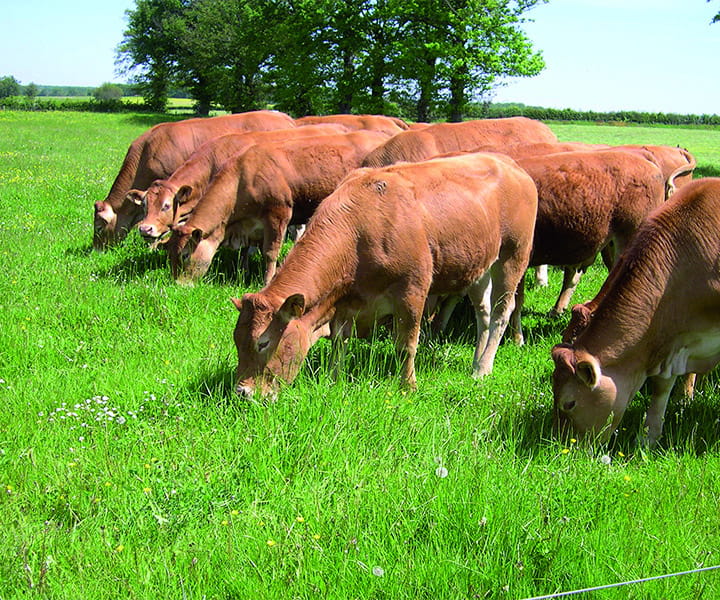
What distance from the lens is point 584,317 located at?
542 cm

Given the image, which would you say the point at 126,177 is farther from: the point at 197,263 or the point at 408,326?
the point at 408,326

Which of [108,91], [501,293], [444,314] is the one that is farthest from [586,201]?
[108,91]

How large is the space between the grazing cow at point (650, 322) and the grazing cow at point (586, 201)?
9.40ft

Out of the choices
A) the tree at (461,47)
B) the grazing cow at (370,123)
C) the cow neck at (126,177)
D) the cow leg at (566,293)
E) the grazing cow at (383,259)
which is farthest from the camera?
the tree at (461,47)

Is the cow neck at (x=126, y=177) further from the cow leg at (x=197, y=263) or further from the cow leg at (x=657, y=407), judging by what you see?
the cow leg at (x=657, y=407)

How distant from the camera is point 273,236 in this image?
33.8ft

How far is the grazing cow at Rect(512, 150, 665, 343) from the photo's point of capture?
27.1 ft

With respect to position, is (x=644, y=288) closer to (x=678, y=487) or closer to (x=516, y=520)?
(x=678, y=487)

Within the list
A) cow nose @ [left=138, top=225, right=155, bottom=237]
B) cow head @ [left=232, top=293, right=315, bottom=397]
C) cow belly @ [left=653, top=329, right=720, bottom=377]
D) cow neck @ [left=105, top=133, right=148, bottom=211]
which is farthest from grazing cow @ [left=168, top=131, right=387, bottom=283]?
cow belly @ [left=653, top=329, right=720, bottom=377]

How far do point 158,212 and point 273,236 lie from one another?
201cm

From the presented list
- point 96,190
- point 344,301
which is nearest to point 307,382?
point 344,301

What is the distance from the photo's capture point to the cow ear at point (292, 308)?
18.1 feet

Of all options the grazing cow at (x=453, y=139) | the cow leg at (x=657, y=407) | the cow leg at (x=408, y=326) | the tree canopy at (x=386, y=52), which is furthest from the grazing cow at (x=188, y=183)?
the tree canopy at (x=386, y=52)

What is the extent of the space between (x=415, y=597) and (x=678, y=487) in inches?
83.0
